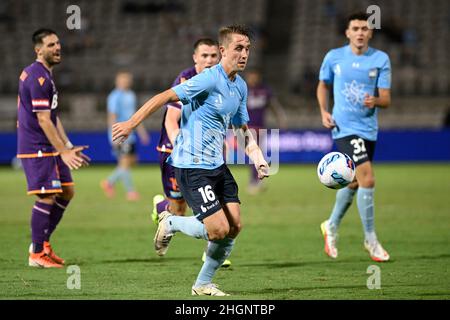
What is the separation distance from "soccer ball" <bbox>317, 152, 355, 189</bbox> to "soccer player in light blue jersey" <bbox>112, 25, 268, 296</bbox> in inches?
43.7

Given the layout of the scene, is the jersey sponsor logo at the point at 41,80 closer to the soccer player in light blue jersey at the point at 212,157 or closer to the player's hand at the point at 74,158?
the player's hand at the point at 74,158

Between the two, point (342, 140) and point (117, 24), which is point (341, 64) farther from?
point (117, 24)

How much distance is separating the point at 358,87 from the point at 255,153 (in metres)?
2.72

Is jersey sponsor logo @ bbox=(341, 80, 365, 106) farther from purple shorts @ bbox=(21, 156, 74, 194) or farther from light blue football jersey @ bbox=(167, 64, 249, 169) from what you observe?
purple shorts @ bbox=(21, 156, 74, 194)

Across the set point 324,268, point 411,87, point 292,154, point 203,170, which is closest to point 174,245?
point 324,268

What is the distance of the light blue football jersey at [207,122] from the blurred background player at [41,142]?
198cm

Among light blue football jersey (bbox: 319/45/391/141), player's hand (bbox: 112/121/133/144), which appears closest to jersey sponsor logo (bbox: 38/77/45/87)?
player's hand (bbox: 112/121/133/144)

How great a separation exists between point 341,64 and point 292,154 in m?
Answer: 15.5

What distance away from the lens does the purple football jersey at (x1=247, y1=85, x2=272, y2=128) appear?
55.9 feet

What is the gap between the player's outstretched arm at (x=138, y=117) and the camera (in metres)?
6.03

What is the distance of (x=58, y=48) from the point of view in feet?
27.9
